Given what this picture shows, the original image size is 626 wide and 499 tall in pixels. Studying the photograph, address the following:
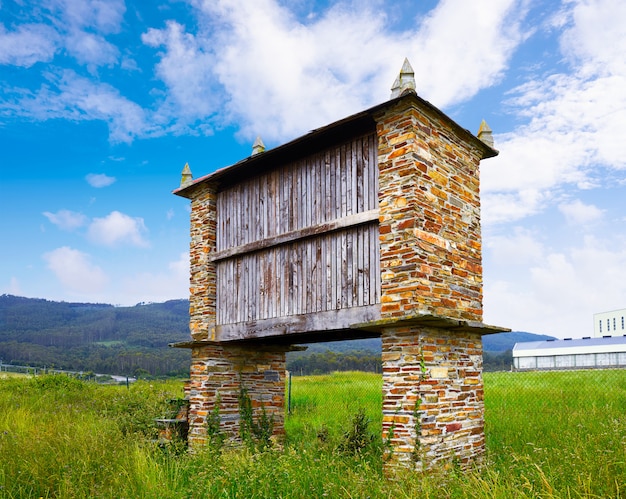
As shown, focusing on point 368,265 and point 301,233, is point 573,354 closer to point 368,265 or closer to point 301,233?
point 301,233

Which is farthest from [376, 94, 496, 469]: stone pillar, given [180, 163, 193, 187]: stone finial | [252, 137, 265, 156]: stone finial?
[180, 163, 193, 187]: stone finial

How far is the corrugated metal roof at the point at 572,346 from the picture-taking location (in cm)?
3516

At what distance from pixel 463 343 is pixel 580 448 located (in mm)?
2097

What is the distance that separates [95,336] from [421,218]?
103 m

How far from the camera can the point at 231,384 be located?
Answer: 37.2ft

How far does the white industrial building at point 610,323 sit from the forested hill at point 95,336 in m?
36.2

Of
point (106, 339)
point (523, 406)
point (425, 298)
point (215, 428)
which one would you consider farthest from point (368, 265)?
point (106, 339)

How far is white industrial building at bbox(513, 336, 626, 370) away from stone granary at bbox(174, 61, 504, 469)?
28.6m

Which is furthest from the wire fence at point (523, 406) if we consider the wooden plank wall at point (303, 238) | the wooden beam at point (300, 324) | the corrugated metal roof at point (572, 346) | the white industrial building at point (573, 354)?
the corrugated metal roof at point (572, 346)

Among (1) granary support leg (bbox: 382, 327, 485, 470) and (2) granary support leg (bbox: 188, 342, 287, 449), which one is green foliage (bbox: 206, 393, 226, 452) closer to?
(2) granary support leg (bbox: 188, 342, 287, 449)

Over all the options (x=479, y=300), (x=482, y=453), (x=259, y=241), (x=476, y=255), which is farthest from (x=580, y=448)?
(x=259, y=241)

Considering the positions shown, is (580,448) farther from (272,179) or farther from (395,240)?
(272,179)

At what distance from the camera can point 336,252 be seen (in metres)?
9.00

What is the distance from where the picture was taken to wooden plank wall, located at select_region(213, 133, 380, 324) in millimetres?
8695
